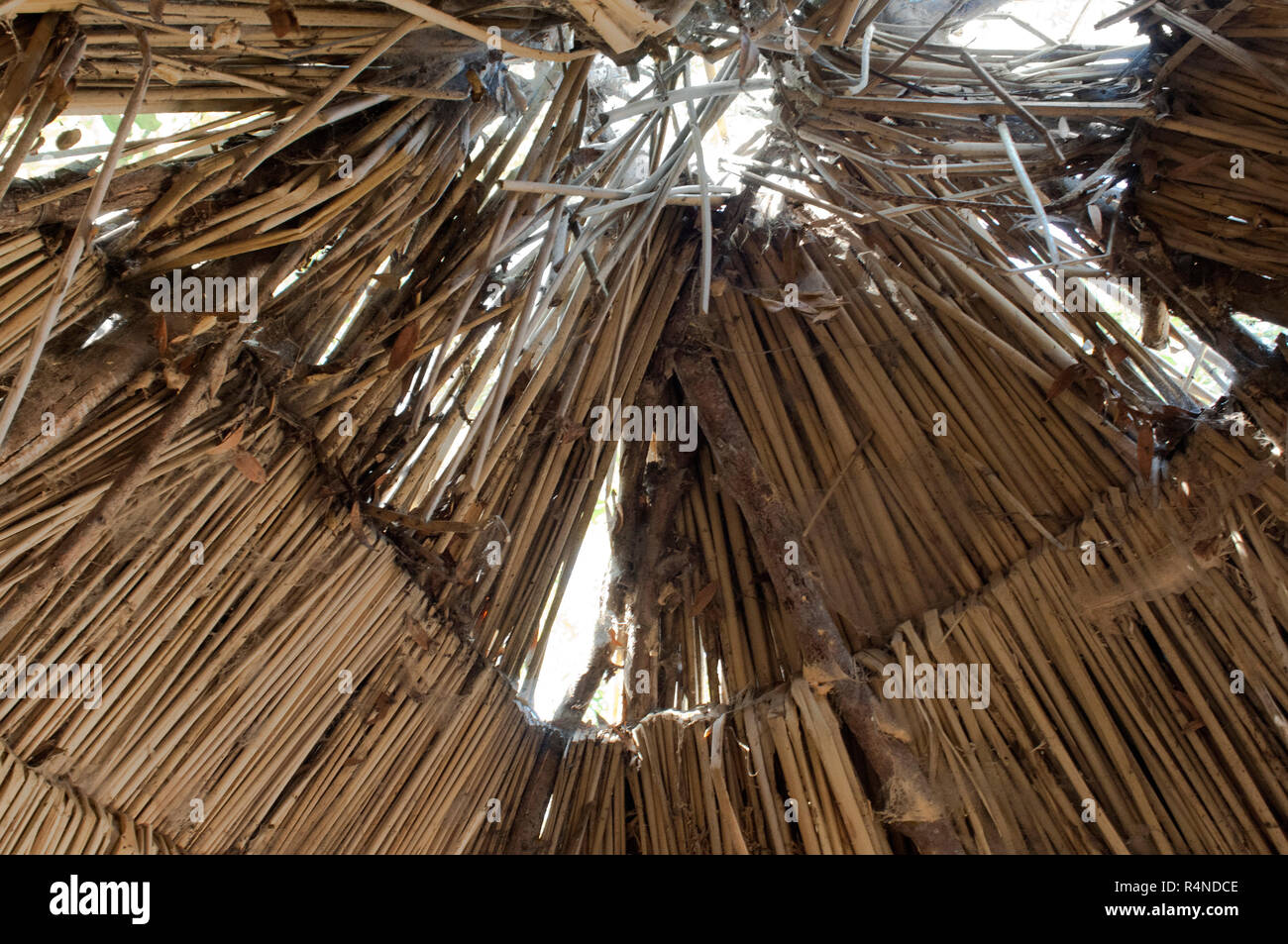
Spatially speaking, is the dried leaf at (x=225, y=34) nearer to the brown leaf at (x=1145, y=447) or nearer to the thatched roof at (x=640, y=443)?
the thatched roof at (x=640, y=443)

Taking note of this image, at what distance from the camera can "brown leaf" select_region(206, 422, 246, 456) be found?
61.4 inches

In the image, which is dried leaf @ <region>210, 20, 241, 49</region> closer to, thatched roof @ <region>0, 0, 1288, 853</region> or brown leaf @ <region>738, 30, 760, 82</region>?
thatched roof @ <region>0, 0, 1288, 853</region>

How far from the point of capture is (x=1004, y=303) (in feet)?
7.16

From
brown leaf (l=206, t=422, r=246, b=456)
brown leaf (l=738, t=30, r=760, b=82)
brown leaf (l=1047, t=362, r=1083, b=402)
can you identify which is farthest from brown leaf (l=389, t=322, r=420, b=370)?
brown leaf (l=1047, t=362, r=1083, b=402)

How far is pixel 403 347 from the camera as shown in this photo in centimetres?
169

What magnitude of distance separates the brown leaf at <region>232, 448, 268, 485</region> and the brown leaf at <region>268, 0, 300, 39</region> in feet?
2.21

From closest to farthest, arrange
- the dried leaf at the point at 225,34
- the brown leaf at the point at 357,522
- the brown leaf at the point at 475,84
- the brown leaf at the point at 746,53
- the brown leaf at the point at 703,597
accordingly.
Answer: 1. the dried leaf at the point at 225,34
2. the brown leaf at the point at 746,53
3. the brown leaf at the point at 475,84
4. the brown leaf at the point at 357,522
5. the brown leaf at the point at 703,597

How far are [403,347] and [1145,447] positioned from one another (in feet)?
4.89

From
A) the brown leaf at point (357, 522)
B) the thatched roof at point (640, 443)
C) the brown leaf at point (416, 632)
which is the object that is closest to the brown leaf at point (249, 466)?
the thatched roof at point (640, 443)

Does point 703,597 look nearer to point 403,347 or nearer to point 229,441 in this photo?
point 403,347

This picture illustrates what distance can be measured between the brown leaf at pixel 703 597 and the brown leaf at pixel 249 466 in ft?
3.94

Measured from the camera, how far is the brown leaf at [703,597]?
2539mm

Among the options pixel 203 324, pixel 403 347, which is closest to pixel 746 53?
pixel 403 347
